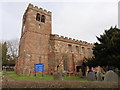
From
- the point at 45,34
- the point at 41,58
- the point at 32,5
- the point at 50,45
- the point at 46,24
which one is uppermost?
the point at 32,5

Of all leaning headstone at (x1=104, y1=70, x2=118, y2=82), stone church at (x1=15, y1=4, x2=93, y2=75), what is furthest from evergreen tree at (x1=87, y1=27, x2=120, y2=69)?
stone church at (x1=15, y1=4, x2=93, y2=75)

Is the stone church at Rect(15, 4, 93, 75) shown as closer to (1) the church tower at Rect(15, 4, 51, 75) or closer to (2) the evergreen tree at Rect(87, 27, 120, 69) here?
(1) the church tower at Rect(15, 4, 51, 75)

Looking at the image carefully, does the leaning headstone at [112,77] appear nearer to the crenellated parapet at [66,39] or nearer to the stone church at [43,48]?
the stone church at [43,48]

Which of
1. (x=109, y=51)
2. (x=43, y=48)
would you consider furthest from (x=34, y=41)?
(x=109, y=51)

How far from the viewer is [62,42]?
26.6 meters

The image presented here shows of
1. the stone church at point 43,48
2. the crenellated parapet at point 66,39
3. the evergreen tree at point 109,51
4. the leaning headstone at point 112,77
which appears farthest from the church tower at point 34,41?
the leaning headstone at point 112,77

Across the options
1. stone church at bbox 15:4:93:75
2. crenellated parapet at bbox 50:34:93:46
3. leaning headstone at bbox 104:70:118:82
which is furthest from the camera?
crenellated parapet at bbox 50:34:93:46

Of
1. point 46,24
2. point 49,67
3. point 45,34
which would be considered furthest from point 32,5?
point 49,67

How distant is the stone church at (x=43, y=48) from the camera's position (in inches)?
874

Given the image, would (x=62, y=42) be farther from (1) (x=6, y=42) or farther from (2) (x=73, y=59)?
(1) (x=6, y=42)

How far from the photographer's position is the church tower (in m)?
21.7

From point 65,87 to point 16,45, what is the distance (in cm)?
4179

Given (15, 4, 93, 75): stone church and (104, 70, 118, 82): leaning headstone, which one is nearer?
(104, 70, 118, 82): leaning headstone

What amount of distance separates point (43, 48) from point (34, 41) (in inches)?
90.1
